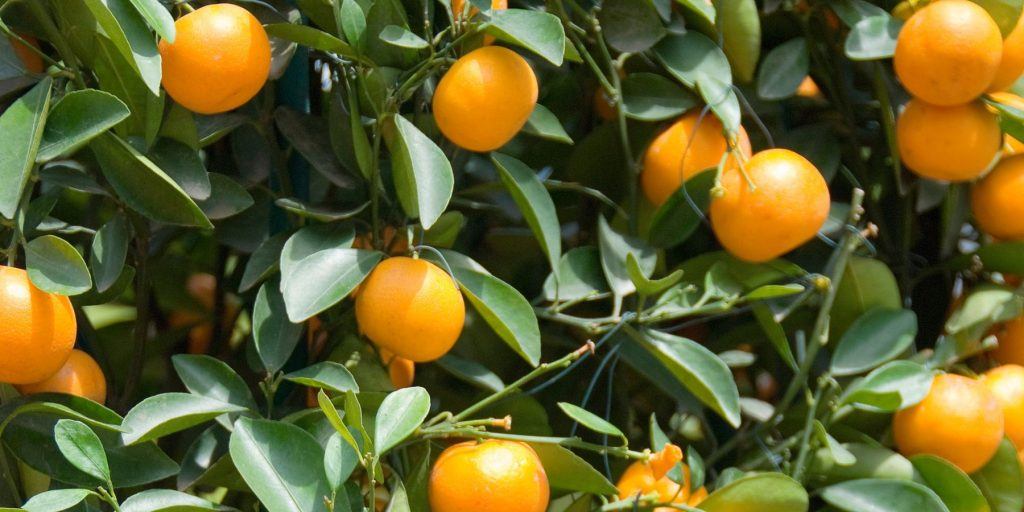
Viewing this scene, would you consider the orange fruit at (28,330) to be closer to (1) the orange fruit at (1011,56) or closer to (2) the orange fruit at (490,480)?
(2) the orange fruit at (490,480)

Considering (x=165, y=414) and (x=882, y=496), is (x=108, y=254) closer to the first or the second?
(x=165, y=414)

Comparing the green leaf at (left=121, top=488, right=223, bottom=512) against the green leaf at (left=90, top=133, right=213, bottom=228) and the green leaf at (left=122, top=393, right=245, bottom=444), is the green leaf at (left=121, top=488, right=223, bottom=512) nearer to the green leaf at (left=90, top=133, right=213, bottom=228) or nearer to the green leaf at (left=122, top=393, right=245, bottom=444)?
the green leaf at (left=122, top=393, right=245, bottom=444)

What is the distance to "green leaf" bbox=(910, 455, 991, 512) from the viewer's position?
3.03 ft

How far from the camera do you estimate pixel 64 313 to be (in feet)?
2.44

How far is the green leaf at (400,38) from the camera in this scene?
30.3 inches

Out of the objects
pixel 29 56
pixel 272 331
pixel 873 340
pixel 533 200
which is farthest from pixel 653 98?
pixel 29 56

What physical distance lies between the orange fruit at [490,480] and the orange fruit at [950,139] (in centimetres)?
44

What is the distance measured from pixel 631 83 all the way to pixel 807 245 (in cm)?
23

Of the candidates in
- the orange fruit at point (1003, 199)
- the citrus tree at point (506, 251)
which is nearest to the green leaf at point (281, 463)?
the citrus tree at point (506, 251)

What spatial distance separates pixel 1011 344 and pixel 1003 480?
128 millimetres

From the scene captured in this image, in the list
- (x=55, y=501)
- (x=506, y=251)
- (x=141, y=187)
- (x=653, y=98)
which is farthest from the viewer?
(x=506, y=251)

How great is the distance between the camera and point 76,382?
809 mm

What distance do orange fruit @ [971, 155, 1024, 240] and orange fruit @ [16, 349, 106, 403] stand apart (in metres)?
0.76

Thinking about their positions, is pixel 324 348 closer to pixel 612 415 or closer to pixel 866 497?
pixel 612 415
